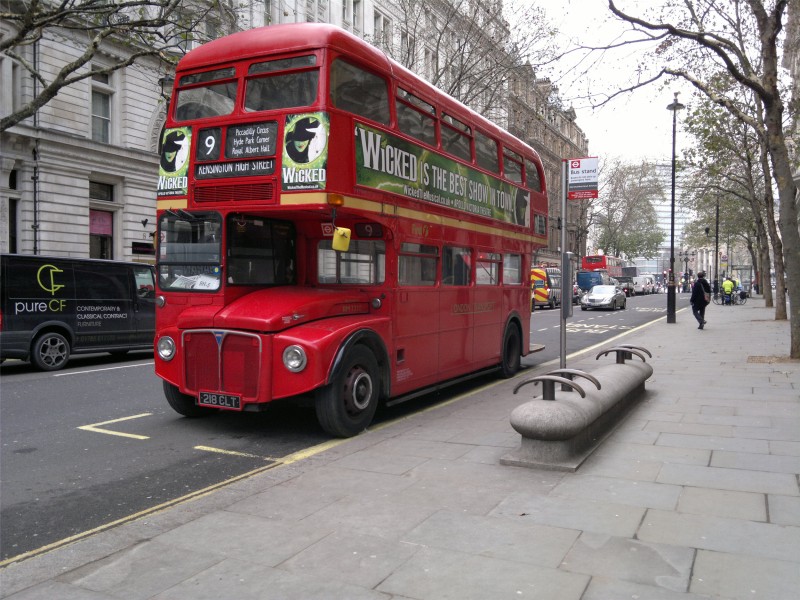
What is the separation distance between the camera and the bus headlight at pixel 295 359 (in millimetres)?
6586

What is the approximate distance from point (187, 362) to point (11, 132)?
20118 millimetres

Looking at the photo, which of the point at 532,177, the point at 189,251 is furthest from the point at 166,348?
the point at 532,177

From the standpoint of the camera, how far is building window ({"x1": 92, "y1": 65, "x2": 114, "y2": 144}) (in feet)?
87.9

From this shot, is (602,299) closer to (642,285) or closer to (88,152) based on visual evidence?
(88,152)

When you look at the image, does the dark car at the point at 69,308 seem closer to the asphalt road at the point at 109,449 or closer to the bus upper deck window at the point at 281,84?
the asphalt road at the point at 109,449

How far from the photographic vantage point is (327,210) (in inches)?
270

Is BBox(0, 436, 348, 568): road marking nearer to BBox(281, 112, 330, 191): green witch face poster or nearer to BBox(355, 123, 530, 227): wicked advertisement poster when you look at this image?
BBox(281, 112, 330, 191): green witch face poster

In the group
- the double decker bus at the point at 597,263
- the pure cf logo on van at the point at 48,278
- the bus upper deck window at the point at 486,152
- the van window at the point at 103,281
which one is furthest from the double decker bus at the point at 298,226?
the double decker bus at the point at 597,263

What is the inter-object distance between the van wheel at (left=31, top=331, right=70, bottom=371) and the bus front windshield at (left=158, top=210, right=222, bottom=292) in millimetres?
6476

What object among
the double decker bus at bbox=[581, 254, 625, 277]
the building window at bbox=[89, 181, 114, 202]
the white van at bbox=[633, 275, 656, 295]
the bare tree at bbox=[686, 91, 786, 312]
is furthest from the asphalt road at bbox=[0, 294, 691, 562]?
the white van at bbox=[633, 275, 656, 295]

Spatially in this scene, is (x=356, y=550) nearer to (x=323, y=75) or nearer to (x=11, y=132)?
(x=323, y=75)

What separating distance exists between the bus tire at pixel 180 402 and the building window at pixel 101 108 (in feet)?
72.9

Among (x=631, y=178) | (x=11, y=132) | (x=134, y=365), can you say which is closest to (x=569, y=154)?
(x=631, y=178)

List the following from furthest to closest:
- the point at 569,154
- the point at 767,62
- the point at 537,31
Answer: the point at 569,154 → the point at 537,31 → the point at 767,62
